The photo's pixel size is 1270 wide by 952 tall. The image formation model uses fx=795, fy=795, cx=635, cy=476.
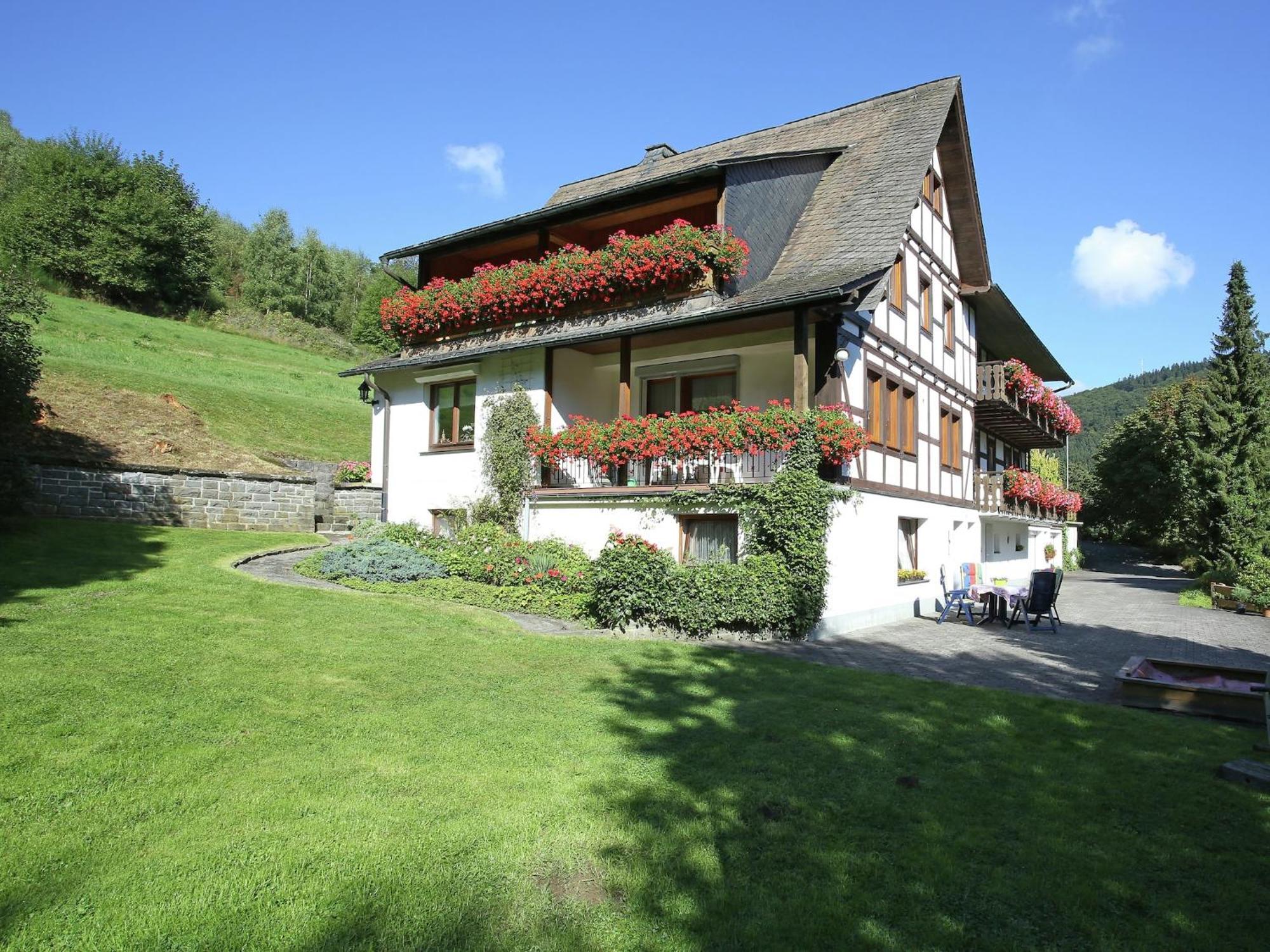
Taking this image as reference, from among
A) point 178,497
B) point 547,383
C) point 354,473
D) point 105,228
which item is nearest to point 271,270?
point 105,228

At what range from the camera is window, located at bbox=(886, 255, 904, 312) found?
16438mm

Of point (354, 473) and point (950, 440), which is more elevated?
point (950, 440)

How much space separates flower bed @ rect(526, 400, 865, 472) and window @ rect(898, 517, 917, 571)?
14.3 ft

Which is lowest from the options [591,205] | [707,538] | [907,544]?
[907,544]

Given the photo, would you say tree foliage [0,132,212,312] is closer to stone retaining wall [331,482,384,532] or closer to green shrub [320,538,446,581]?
stone retaining wall [331,482,384,532]

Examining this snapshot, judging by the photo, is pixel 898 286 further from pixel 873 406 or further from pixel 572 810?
pixel 572 810

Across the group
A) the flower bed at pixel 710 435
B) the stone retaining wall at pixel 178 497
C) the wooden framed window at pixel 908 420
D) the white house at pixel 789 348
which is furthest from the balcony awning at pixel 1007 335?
the stone retaining wall at pixel 178 497

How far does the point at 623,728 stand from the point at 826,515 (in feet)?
22.4

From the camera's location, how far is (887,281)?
15.1m

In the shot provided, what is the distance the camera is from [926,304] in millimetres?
18688

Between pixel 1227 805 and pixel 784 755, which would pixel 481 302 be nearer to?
pixel 784 755

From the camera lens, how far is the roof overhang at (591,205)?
48.9 feet

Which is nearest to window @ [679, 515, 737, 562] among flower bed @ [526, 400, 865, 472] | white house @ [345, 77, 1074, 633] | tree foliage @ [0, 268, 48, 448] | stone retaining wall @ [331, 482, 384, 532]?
white house @ [345, 77, 1074, 633]

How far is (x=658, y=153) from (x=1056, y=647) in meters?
16.4
